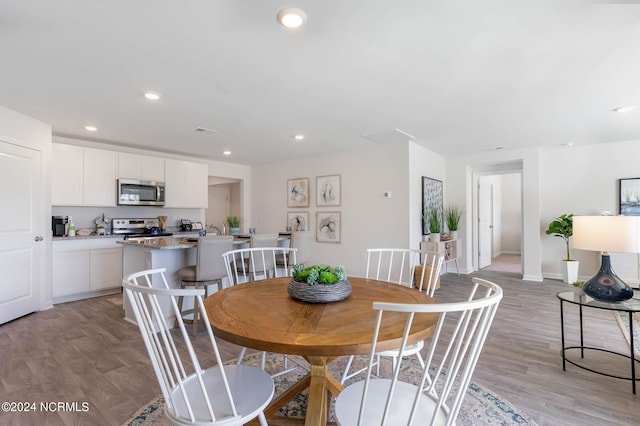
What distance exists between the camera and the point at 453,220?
5.75 meters

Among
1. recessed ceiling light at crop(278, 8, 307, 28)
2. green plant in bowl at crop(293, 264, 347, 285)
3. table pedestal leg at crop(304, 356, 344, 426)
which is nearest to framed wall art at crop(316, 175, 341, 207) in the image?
recessed ceiling light at crop(278, 8, 307, 28)

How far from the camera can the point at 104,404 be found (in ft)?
6.39

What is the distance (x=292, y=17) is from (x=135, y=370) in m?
2.68

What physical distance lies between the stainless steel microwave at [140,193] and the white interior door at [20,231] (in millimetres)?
1079

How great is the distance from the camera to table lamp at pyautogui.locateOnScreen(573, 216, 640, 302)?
211cm

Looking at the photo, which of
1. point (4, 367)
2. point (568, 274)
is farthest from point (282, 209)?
point (568, 274)

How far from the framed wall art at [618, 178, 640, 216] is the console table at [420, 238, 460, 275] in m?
2.46

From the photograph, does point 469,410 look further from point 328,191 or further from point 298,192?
point 298,192

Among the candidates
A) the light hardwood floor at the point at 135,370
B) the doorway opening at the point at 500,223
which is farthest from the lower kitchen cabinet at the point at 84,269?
the doorway opening at the point at 500,223

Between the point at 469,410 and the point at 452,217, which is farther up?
the point at 452,217

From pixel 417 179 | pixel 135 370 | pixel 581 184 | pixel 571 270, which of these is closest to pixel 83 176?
pixel 135 370

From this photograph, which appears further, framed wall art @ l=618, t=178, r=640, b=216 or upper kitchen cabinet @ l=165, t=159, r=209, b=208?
upper kitchen cabinet @ l=165, t=159, r=209, b=208

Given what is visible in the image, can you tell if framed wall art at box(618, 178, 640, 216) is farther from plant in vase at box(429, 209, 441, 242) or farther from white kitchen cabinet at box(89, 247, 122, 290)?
white kitchen cabinet at box(89, 247, 122, 290)

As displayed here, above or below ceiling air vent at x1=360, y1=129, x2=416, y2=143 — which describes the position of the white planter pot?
below
